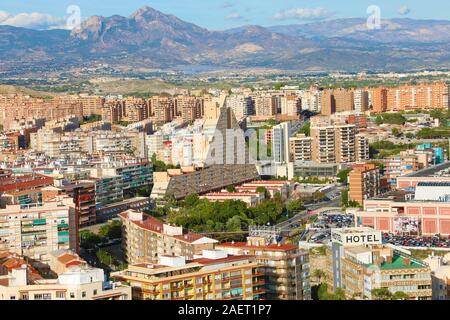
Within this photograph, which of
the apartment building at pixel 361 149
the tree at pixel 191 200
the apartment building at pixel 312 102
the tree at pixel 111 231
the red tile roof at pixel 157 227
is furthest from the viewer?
the apartment building at pixel 312 102

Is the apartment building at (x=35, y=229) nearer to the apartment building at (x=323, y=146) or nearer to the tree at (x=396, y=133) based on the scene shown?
the apartment building at (x=323, y=146)

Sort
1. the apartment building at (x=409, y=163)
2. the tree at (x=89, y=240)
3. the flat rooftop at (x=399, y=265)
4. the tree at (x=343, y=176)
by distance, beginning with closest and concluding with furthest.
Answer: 1. the flat rooftop at (x=399, y=265)
2. the tree at (x=89, y=240)
3. the apartment building at (x=409, y=163)
4. the tree at (x=343, y=176)

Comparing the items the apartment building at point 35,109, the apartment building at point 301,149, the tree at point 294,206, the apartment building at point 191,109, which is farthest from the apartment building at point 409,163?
the apartment building at point 35,109

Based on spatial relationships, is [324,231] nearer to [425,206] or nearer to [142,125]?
[425,206]

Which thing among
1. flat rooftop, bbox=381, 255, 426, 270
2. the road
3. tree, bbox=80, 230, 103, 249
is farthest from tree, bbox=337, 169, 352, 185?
flat rooftop, bbox=381, 255, 426, 270

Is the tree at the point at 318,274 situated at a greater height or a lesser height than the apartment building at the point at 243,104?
lesser

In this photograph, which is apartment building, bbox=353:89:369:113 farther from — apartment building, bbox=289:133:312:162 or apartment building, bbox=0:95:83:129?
apartment building, bbox=289:133:312:162

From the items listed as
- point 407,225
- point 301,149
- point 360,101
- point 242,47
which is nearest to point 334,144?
point 301,149

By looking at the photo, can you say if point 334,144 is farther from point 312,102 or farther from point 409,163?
point 312,102
